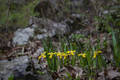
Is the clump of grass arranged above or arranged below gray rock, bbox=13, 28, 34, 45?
below

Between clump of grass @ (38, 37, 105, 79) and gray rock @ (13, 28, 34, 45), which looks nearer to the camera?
clump of grass @ (38, 37, 105, 79)

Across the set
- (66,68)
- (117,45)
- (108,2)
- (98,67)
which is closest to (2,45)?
(66,68)

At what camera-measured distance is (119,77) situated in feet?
4.67

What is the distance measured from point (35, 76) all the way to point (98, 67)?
0.90 meters

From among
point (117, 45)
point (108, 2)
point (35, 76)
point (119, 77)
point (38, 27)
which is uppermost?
point (108, 2)

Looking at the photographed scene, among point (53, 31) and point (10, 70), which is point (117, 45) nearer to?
point (10, 70)

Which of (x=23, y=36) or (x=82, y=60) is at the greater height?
(x=23, y=36)

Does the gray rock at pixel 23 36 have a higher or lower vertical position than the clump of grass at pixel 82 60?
higher

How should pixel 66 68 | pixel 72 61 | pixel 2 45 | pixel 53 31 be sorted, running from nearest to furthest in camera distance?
1. pixel 66 68
2. pixel 72 61
3. pixel 2 45
4. pixel 53 31

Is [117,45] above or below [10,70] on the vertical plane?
above

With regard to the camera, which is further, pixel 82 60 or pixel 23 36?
pixel 23 36

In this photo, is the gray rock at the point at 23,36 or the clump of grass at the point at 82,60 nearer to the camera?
the clump of grass at the point at 82,60

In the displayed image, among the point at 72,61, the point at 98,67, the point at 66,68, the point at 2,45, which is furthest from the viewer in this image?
the point at 2,45

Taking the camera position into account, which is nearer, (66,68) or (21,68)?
(66,68)
